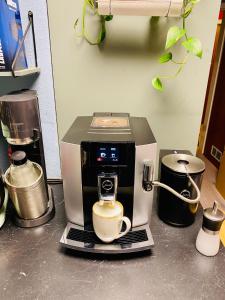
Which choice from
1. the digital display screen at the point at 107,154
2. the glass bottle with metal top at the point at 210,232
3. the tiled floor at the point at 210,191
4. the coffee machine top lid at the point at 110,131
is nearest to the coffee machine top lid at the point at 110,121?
the coffee machine top lid at the point at 110,131

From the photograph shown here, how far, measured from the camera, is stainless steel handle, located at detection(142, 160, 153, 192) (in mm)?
544

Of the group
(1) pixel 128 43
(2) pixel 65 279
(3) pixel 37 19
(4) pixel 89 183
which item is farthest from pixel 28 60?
(2) pixel 65 279

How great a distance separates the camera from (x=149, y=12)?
60cm

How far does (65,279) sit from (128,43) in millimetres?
702

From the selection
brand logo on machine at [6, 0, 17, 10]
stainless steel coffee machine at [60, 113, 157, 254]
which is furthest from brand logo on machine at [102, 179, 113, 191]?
brand logo on machine at [6, 0, 17, 10]

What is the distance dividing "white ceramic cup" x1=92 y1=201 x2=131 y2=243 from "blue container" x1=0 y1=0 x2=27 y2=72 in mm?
442

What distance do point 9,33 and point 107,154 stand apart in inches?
16.7

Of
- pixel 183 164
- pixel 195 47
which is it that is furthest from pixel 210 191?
pixel 195 47

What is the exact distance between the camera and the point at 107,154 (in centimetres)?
53

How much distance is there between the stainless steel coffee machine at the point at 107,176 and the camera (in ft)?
1.74

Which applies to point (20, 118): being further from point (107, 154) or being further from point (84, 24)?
point (84, 24)

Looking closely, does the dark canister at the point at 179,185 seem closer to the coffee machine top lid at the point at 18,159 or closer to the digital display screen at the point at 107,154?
the digital display screen at the point at 107,154

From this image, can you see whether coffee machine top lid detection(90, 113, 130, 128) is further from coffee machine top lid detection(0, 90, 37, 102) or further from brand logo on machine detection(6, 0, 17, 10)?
brand logo on machine detection(6, 0, 17, 10)

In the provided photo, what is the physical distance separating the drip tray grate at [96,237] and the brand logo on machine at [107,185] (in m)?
0.15
